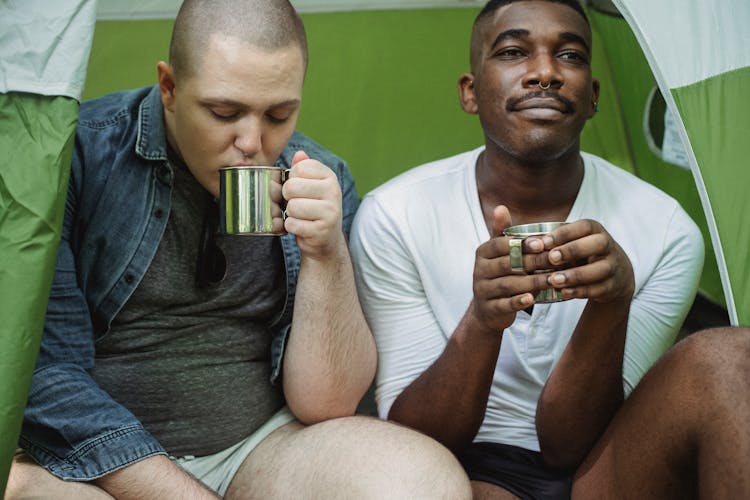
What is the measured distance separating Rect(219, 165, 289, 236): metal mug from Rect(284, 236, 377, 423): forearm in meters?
0.19

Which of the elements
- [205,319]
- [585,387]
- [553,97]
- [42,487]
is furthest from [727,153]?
[42,487]

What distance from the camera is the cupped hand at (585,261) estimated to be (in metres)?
1.31

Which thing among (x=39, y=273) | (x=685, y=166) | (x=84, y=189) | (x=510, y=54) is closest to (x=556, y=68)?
(x=510, y=54)

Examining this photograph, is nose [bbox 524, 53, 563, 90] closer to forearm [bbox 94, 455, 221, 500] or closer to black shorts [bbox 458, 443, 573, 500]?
black shorts [bbox 458, 443, 573, 500]

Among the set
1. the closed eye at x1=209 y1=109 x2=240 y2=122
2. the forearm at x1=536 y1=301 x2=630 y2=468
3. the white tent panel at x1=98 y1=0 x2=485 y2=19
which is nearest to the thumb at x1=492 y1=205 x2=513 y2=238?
the forearm at x1=536 y1=301 x2=630 y2=468

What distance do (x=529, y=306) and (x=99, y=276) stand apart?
0.71 metres

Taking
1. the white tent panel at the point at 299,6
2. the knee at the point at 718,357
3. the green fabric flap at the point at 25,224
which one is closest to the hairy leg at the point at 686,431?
the knee at the point at 718,357

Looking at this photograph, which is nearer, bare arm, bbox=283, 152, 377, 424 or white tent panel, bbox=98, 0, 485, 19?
bare arm, bbox=283, 152, 377, 424

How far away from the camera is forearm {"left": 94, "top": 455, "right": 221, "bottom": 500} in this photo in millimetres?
1422

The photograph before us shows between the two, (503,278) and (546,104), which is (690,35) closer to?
(546,104)

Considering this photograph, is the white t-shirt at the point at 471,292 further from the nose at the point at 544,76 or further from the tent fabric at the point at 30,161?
the tent fabric at the point at 30,161

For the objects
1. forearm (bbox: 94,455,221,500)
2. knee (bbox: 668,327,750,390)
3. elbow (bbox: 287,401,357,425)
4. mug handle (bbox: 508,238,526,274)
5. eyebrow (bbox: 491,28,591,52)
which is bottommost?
forearm (bbox: 94,455,221,500)

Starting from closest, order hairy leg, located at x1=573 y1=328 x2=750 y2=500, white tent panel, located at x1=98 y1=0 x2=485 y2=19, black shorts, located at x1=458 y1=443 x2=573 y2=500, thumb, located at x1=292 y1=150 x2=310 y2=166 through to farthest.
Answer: hairy leg, located at x1=573 y1=328 x2=750 y2=500, thumb, located at x1=292 y1=150 x2=310 y2=166, black shorts, located at x1=458 y1=443 x2=573 y2=500, white tent panel, located at x1=98 y1=0 x2=485 y2=19

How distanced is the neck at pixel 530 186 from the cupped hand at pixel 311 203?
414 millimetres
